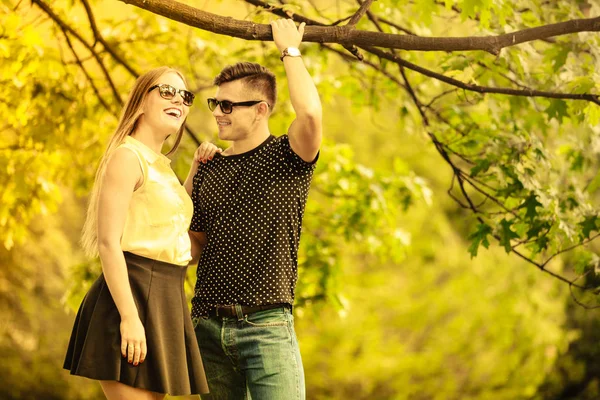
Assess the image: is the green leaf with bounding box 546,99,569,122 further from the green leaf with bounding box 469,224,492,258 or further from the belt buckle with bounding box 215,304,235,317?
the belt buckle with bounding box 215,304,235,317

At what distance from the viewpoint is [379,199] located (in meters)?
6.78

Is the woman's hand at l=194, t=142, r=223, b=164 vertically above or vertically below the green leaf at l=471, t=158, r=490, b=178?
below

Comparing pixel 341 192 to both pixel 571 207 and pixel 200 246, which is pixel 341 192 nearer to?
pixel 571 207

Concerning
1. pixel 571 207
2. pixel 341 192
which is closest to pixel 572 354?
pixel 341 192

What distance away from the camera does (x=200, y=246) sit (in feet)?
9.85

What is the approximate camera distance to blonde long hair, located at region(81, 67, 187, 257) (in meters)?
2.54

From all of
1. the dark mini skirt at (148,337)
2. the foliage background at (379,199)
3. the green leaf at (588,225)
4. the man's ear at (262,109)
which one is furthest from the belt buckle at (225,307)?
the green leaf at (588,225)

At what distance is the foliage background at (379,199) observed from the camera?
15.4ft

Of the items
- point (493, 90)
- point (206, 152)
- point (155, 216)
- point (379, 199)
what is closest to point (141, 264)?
point (155, 216)

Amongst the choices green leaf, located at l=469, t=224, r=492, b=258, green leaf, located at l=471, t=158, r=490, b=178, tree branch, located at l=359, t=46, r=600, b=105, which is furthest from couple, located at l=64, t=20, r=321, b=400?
green leaf, located at l=469, t=224, r=492, b=258

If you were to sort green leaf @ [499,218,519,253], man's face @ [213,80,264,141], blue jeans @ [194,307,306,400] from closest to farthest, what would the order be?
1. blue jeans @ [194,307,306,400]
2. man's face @ [213,80,264,141]
3. green leaf @ [499,218,519,253]

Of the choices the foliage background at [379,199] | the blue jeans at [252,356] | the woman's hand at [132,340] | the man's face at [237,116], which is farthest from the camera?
the foliage background at [379,199]

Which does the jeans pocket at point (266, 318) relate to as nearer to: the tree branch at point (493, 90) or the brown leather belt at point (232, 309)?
the brown leather belt at point (232, 309)

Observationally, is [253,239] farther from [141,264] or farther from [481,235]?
[481,235]
